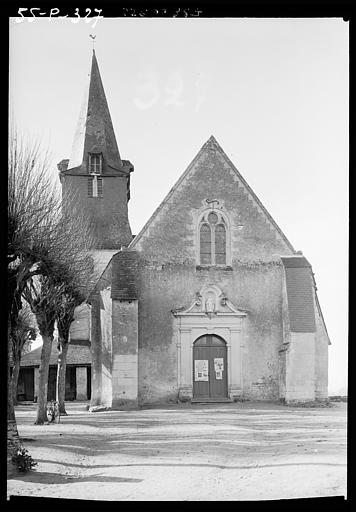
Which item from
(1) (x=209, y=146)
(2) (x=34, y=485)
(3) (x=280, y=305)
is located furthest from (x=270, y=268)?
(2) (x=34, y=485)

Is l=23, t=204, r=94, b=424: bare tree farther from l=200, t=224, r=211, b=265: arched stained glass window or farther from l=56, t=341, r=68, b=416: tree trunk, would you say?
l=200, t=224, r=211, b=265: arched stained glass window

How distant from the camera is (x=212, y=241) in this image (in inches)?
1029

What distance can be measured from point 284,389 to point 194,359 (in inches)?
118

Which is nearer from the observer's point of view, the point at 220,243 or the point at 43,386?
the point at 43,386

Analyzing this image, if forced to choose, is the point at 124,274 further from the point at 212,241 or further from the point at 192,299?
the point at 212,241

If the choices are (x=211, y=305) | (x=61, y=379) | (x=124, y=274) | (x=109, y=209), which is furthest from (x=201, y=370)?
(x=109, y=209)

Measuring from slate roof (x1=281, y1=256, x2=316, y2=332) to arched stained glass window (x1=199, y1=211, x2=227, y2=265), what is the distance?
2142 mm

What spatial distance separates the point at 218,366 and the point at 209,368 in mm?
411

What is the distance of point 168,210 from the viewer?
27.0 metres

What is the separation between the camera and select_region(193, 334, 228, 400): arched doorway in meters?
24.0

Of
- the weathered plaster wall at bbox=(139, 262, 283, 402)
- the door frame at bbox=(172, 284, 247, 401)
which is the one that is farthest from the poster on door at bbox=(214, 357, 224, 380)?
the weathered plaster wall at bbox=(139, 262, 283, 402)

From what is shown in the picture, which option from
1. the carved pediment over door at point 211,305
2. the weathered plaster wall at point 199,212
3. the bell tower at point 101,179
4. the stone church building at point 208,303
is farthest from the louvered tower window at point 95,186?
the carved pediment over door at point 211,305

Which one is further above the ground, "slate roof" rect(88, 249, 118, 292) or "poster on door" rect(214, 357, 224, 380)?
"slate roof" rect(88, 249, 118, 292)
